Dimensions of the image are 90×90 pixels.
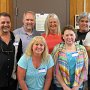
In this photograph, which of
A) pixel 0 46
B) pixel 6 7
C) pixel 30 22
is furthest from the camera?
pixel 6 7

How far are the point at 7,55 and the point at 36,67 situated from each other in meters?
0.34

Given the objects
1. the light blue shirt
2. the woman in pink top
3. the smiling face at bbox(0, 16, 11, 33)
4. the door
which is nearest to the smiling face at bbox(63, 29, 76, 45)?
the woman in pink top

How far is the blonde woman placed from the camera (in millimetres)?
2535

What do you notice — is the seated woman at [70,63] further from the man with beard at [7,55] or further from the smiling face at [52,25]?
the man with beard at [7,55]

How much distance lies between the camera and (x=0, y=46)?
8.30 ft

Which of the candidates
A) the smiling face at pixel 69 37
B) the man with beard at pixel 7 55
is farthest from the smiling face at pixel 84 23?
the man with beard at pixel 7 55

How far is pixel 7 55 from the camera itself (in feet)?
8.35

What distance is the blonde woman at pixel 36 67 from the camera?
2535 mm

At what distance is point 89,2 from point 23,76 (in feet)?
5.57

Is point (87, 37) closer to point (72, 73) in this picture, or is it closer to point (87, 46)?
point (87, 46)

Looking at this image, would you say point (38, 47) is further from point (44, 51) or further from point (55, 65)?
point (55, 65)

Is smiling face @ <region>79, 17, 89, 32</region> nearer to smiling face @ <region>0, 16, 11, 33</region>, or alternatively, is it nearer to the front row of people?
the front row of people

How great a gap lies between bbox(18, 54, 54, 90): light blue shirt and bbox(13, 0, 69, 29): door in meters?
1.08

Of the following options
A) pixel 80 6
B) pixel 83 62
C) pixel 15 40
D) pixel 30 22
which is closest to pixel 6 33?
pixel 15 40
